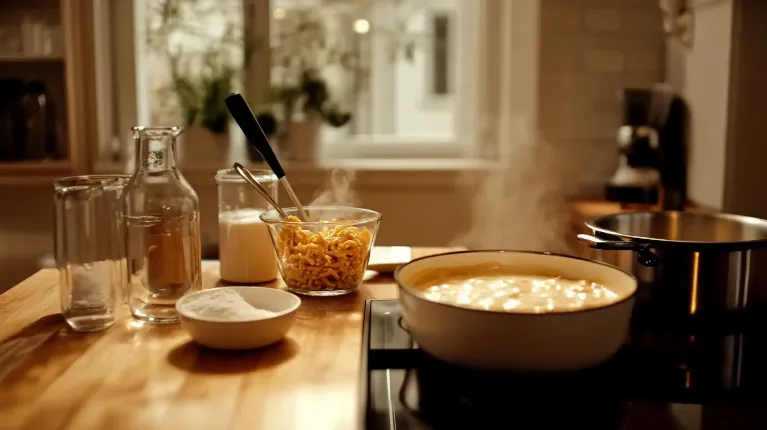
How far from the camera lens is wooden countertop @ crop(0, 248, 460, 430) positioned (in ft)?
2.37

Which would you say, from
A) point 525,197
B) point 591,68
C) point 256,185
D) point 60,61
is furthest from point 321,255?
point 60,61

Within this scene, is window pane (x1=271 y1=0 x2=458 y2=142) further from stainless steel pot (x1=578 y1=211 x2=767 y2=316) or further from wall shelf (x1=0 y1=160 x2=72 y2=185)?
stainless steel pot (x1=578 y1=211 x2=767 y2=316)

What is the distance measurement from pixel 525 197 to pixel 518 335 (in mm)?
2119

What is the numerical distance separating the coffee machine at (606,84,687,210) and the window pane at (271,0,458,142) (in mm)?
822

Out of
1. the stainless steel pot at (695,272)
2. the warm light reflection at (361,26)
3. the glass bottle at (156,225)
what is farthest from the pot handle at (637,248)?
the warm light reflection at (361,26)

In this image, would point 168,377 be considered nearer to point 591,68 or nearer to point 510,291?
point 510,291

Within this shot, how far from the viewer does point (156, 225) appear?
3.51ft

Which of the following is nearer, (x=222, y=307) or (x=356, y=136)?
(x=222, y=307)

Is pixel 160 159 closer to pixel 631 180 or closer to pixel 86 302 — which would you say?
pixel 86 302

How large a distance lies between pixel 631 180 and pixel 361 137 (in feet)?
3.67

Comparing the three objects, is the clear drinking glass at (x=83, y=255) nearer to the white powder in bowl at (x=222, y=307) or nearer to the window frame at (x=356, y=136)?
the white powder in bowl at (x=222, y=307)

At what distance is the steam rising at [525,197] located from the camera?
2.77m

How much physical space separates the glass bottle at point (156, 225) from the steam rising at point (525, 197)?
6.00 feet

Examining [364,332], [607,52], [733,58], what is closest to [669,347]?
[364,332]
